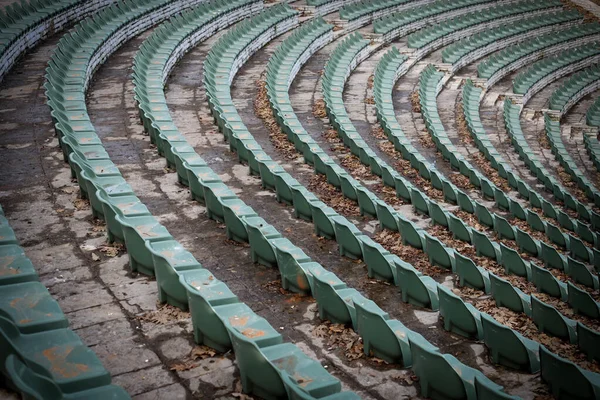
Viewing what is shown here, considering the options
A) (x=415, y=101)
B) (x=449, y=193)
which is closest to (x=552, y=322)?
(x=449, y=193)

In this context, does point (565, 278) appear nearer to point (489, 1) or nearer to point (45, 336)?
point (45, 336)

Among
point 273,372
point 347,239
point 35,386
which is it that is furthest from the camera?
point 347,239

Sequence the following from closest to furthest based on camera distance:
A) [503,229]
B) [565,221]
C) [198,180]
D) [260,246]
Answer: [260,246], [198,180], [503,229], [565,221]

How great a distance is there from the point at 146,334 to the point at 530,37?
2587cm

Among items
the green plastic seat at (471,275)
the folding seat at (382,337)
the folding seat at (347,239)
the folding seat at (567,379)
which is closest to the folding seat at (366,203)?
the folding seat at (347,239)

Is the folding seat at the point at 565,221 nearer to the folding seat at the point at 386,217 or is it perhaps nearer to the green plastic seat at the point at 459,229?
the green plastic seat at the point at 459,229

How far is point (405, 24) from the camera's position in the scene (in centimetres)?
2680

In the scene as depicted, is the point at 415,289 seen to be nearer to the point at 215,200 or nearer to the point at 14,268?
the point at 215,200

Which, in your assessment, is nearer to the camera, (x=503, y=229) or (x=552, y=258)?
(x=552, y=258)

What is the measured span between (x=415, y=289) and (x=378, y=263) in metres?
0.65

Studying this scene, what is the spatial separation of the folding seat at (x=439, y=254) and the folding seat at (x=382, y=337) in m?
2.81

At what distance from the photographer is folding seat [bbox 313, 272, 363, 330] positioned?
692 centimetres

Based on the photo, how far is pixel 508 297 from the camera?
837cm

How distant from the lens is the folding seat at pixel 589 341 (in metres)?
7.15
